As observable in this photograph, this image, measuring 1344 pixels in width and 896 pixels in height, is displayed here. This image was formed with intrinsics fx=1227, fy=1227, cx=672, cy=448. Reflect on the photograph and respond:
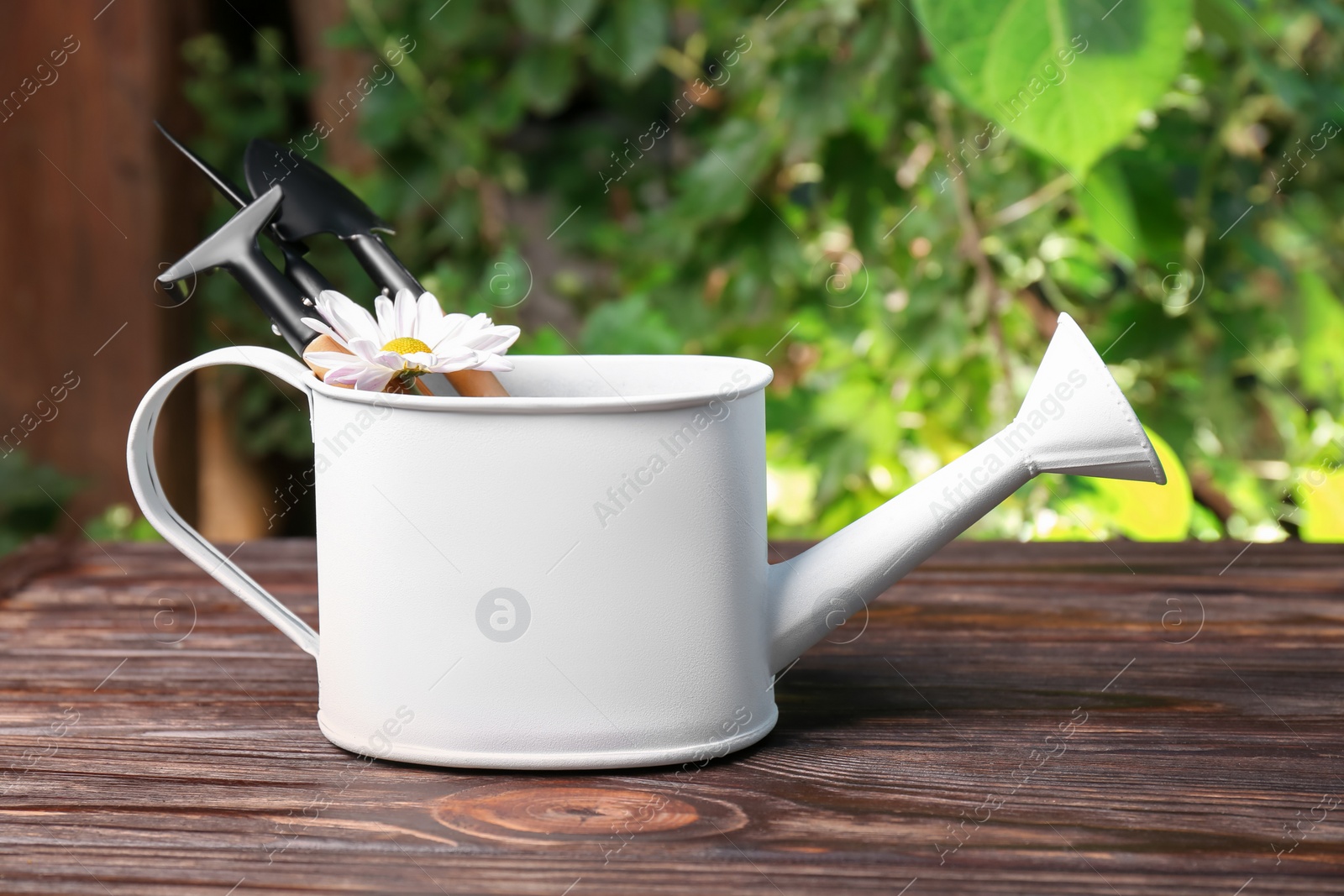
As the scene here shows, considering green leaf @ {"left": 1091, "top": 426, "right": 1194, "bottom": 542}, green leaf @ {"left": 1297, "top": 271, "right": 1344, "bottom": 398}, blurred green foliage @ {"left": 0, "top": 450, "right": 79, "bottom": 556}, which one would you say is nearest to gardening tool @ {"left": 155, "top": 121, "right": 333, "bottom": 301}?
green leaf @ {"left": 1091, "top": 426, "right": 1194, "bottom": 542}

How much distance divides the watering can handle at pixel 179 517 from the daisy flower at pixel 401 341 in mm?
30

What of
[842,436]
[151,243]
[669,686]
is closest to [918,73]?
[842,436]

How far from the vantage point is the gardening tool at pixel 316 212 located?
1.86 ft

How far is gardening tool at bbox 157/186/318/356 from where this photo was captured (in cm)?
53

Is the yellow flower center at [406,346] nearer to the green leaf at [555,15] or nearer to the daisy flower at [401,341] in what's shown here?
the daisy flower at [401,341]

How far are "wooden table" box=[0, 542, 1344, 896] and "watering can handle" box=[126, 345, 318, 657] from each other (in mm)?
50

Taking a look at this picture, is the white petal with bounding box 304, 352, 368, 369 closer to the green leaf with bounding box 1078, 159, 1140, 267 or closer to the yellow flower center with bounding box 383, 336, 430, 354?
the yellow flower center with bounding box 383, 336, 430, 354

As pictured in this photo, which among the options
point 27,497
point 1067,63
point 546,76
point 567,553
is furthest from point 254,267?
point 27,497

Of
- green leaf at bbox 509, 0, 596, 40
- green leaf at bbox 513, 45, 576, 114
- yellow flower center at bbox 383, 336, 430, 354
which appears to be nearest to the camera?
yellow flower center at bbox 383, 336, 430, 354

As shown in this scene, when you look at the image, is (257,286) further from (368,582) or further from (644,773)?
(644,773)

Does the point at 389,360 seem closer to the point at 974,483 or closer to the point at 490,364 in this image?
the point at 490,364

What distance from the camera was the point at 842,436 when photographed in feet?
4.05

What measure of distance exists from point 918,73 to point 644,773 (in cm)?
83

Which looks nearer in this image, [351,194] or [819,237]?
[351,194]
